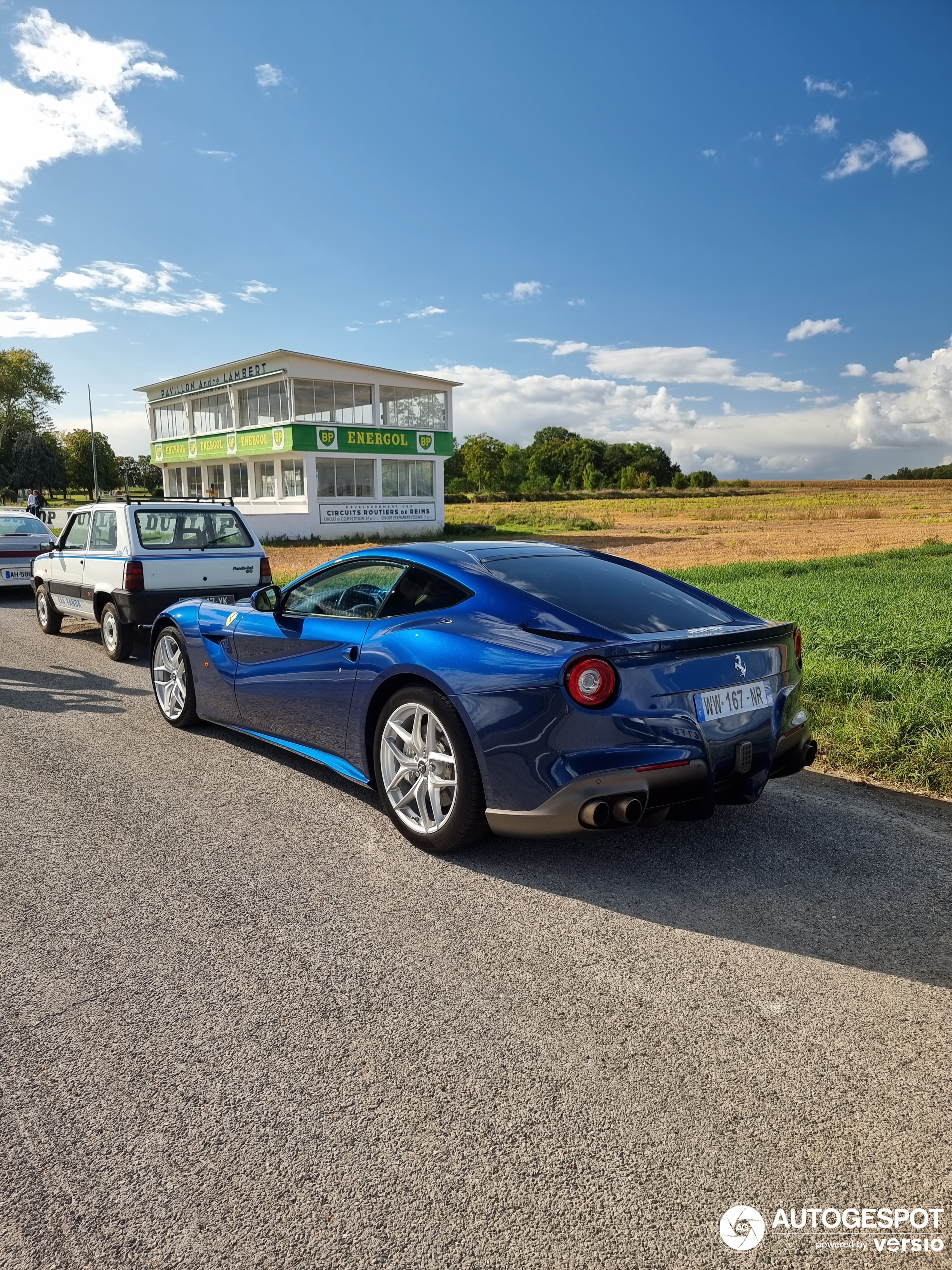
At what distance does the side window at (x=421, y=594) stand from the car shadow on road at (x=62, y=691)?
3.43m

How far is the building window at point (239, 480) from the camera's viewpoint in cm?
4416

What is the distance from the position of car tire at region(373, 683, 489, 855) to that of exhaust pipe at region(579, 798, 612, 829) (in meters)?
0.50

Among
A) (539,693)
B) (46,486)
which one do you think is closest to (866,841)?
(539,693)

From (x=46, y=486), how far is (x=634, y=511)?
66767 mm

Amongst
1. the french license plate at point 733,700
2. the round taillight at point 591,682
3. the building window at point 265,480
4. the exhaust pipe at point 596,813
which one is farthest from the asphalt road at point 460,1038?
the building window at point 265,480

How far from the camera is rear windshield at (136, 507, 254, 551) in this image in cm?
931

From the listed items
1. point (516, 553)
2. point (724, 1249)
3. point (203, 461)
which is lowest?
point (724, 1249)

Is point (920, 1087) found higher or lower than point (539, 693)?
lower

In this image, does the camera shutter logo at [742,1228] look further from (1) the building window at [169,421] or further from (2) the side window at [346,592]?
(1) the building window at [169,421]

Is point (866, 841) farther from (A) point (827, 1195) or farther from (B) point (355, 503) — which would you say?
(B) point (355, 503)

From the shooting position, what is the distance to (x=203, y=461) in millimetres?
45219

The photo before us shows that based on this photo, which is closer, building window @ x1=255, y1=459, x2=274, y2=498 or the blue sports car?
the blue sports car

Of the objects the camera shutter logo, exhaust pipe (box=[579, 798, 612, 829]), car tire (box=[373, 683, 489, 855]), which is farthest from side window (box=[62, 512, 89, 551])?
the camera shutter logo

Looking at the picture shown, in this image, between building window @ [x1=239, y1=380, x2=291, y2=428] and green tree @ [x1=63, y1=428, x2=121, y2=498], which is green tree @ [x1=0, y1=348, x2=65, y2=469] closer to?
green tree @ [x1=63, y1=428, x2=121, y2=498]
